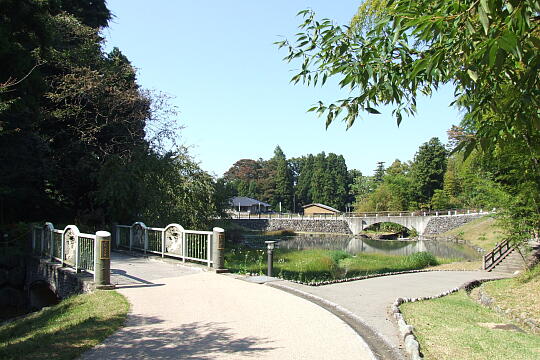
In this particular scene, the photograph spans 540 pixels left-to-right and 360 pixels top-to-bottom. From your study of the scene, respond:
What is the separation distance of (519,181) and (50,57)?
18370mm

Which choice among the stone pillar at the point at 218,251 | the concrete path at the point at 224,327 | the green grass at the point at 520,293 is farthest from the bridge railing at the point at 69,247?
the green grass at the point at 520,293

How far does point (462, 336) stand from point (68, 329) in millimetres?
5603

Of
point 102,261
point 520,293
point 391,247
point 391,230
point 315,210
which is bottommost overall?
point 391,247

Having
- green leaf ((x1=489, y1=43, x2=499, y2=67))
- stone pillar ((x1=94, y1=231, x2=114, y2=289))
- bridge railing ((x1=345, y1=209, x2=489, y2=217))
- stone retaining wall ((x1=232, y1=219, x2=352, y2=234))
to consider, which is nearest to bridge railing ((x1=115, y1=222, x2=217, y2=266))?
stone pillar ((x1=94, y1=231, x2=114, y2=289))

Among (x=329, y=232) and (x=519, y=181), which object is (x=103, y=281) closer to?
(x=519, y=181)

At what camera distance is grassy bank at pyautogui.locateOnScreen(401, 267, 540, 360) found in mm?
5281

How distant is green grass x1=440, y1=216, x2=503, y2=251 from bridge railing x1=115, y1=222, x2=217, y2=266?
27.7m

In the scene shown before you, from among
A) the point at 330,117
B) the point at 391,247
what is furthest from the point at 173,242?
the point at 391,247

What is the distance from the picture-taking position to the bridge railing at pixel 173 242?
39.3 feet

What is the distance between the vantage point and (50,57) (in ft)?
59.8

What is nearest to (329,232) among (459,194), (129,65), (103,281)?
(459,194)

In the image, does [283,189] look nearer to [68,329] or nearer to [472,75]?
[68,329]

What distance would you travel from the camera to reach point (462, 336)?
6.01m

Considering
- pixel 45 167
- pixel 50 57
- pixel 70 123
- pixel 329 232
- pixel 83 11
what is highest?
pixel 83 11
